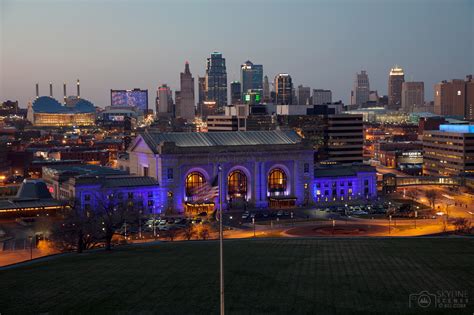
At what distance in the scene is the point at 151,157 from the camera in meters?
118

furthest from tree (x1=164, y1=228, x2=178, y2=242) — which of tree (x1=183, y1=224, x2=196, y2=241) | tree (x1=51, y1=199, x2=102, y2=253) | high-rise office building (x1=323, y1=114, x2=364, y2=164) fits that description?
high-rise office building (x1=323, y1=114, x2=364, y2=164)

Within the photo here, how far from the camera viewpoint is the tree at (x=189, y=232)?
85.3 metres

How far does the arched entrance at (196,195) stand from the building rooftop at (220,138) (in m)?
6.14

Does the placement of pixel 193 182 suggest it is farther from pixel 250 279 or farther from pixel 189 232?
pixel 250 279

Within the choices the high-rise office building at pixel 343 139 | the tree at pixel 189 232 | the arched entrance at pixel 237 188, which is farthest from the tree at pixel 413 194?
the tree at pixel 189 232

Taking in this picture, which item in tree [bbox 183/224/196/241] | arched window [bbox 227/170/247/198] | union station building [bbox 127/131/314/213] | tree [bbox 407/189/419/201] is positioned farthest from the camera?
tree [bbox 407/189/419/201]

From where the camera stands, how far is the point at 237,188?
393ft

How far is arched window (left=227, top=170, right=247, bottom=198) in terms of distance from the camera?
119312 mm

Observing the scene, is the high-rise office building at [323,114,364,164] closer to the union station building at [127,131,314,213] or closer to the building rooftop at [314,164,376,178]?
the building rooftop at [314,164,376,178]

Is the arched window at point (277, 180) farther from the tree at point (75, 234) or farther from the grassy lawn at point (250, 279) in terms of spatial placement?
the grassy lawn at point (250, 279)

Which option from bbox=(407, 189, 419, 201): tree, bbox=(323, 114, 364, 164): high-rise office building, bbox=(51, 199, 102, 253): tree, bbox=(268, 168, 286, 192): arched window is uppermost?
bbox=(323, 114, 364, 164): high-rise office building

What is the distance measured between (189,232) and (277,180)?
127 feet

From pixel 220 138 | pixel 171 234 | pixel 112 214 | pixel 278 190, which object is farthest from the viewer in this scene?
pixel 220 138

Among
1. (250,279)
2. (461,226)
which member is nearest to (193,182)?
(461,226)
